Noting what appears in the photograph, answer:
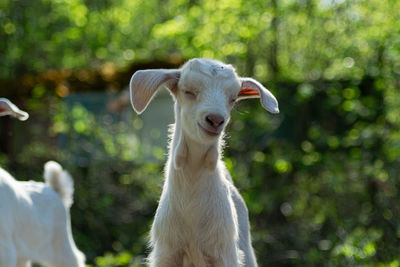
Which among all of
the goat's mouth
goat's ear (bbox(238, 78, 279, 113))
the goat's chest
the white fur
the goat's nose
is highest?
goat's ear (bbox(238, 78, 279, 113))

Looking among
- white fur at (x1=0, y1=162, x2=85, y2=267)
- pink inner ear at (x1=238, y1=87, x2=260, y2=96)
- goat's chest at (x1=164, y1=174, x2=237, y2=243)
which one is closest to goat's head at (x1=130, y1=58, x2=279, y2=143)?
pink inner ear at (x1=238, y1=87, x2=260, y2=96)

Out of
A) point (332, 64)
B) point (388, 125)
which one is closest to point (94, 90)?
point (332, 64)

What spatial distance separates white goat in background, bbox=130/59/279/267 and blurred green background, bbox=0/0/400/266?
3.12 m

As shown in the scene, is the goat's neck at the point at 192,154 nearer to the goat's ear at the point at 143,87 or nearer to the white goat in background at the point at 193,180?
the white goat in background at the point at 193,180

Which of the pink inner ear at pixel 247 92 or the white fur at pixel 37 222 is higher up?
the pink inner ear at pixel 247 92

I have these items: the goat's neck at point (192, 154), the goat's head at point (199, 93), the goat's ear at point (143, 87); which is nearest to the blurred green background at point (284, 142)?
the goat's neck at point (192, 154)

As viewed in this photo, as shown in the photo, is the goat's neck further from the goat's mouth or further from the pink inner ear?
the pink inner ear

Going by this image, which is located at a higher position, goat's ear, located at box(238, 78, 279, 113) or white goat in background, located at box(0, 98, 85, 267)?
goat's ear, located at box(238, 78, 279, 113)

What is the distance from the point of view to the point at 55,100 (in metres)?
10.1

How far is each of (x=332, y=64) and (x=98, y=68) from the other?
14.4 ft

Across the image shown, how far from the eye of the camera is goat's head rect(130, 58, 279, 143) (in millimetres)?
3090

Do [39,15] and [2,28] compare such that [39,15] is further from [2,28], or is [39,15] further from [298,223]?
[298,223]

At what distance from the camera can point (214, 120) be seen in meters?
3.04

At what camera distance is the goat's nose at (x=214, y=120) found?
3033mm
